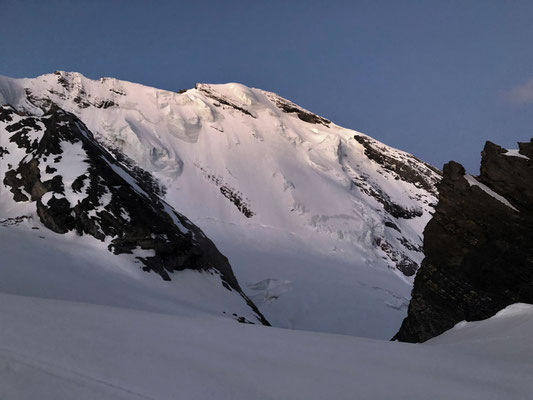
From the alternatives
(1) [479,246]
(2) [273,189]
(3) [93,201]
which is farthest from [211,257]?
(2) [273,189]

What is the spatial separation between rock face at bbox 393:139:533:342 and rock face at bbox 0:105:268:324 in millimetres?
10098

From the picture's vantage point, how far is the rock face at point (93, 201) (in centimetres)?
2008

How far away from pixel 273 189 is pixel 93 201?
103 feet

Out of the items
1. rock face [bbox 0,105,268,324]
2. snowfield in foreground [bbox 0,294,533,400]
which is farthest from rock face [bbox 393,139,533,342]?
rock face [bbox 0,105,268,324]

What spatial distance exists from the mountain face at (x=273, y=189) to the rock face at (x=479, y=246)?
39.7 feet

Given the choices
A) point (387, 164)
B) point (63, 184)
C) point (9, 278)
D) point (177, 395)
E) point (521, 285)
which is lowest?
point (9, 278)

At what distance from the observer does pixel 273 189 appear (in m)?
50.4

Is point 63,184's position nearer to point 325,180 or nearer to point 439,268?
point 439,268

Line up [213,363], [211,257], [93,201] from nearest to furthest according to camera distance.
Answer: [213,363]
[93,201]
[211,257]

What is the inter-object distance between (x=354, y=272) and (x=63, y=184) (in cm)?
2822

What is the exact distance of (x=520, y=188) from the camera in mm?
12977

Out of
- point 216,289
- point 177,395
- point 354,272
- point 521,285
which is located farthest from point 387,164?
point 177,395

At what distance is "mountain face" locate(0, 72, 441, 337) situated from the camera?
31.9m

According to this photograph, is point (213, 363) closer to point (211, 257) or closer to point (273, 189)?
point (211, 257)
